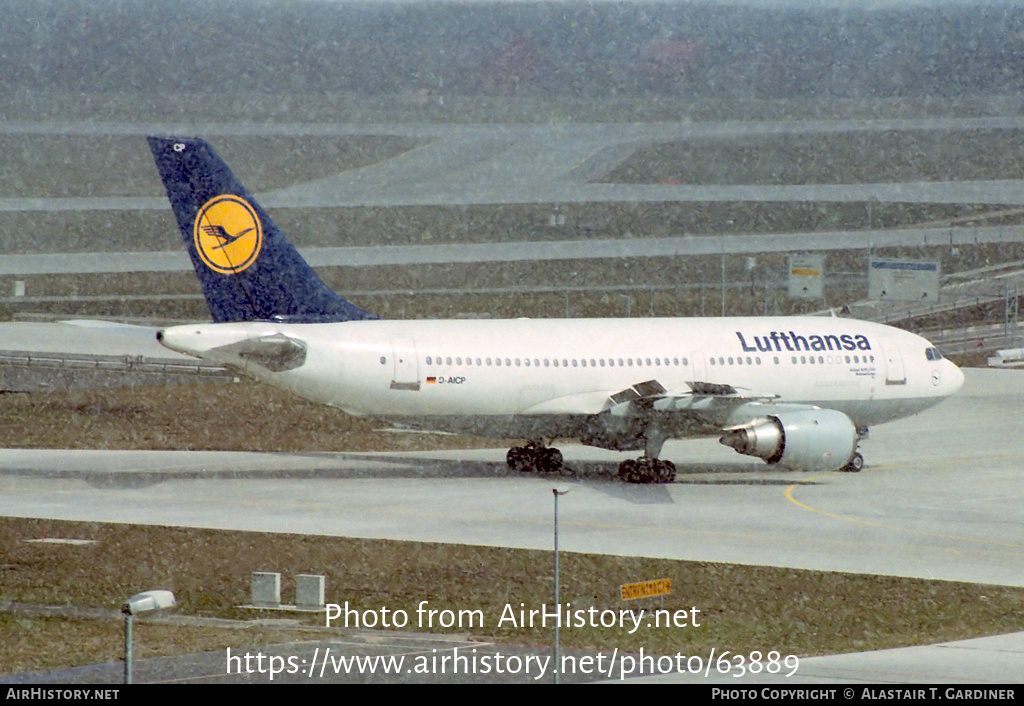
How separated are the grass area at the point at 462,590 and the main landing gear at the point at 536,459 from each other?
13.3 meters

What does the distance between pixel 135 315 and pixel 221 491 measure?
56.4 m

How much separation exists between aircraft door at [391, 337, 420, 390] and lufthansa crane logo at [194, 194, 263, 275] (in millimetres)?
5075

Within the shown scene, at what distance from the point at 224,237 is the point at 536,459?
1239 cm

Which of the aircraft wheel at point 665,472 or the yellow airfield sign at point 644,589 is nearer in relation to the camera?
the yellow airfield sign at point 644,589

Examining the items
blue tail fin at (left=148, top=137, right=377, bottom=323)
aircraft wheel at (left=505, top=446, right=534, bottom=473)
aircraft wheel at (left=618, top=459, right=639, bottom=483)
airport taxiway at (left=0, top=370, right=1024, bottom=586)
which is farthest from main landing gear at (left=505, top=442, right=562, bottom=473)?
blue tail fin at (left=148, top=137, right=377, bottom=323)

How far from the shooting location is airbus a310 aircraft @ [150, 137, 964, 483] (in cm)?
4378

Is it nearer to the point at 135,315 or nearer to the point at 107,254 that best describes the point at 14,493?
the point at 135,315

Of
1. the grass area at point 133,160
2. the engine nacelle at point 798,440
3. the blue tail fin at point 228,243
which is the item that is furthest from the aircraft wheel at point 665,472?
the grass area at point 133,160

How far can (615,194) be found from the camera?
156500 mm

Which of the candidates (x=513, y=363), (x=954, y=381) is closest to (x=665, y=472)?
(x=513, y=363)

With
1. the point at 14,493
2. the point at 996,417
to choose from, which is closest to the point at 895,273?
the point at 996,417

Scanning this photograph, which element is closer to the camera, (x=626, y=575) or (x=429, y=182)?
(x=626, y=575)

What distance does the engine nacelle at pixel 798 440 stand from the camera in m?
44.4

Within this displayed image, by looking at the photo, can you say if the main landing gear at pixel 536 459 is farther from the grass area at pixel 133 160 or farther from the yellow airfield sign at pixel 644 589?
Answer: the grass area at pixel 133 160
